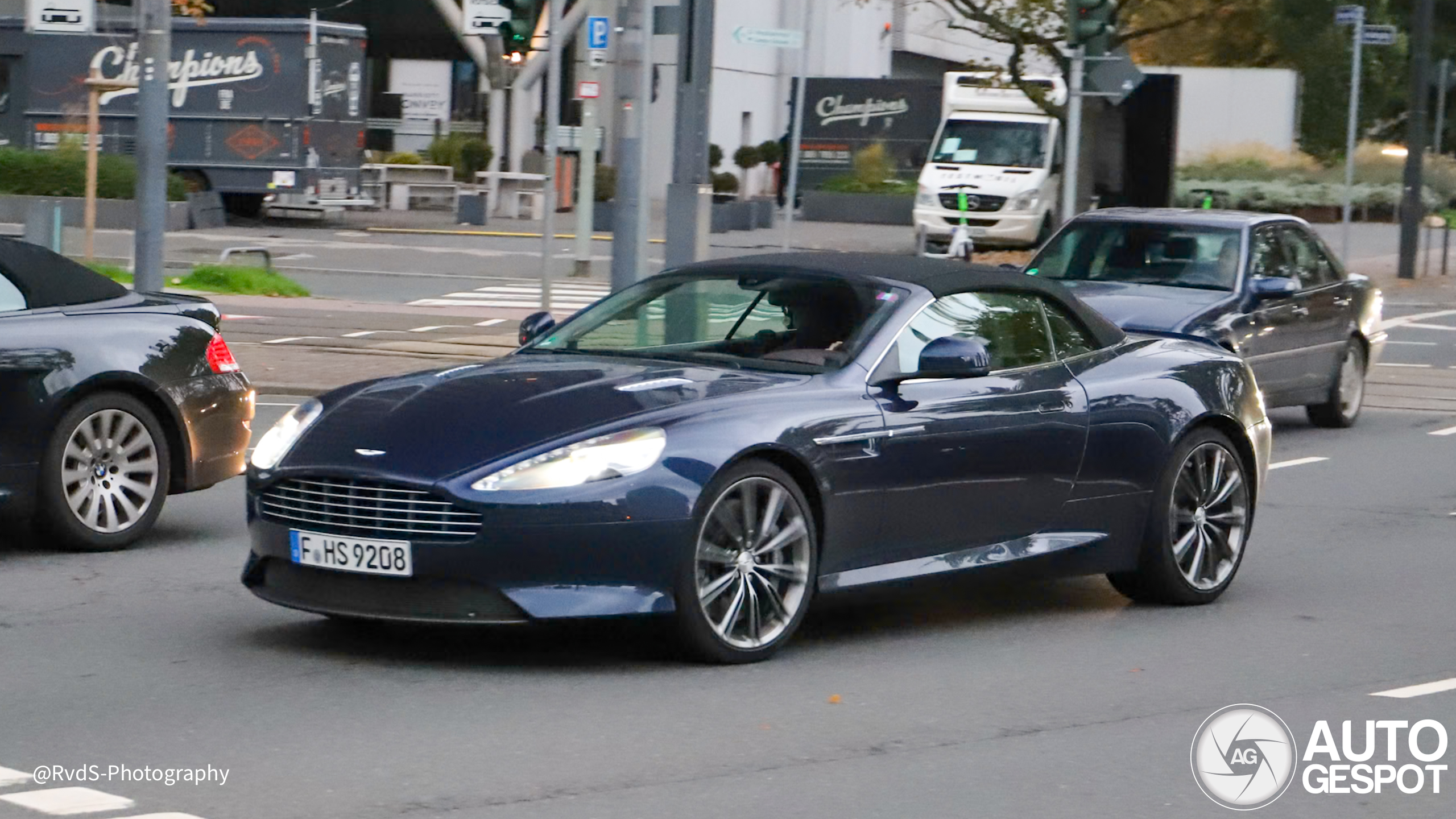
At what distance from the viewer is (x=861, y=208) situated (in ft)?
157

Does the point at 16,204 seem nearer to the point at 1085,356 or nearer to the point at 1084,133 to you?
the point at 1084,133

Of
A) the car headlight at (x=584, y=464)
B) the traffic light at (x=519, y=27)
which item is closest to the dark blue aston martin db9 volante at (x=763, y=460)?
the car headlight at (x=584, y=464)

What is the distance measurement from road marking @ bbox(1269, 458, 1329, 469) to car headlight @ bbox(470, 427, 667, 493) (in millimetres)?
7485

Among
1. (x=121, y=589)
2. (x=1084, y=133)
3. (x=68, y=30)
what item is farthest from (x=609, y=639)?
(x=1084, y=133)

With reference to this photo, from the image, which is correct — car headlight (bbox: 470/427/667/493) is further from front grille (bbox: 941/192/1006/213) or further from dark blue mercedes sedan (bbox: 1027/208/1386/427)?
front grille (bbox: 941/192/1006/213)

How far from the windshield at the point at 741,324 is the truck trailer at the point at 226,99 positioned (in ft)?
97.2

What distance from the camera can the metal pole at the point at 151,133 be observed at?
15.0 metres

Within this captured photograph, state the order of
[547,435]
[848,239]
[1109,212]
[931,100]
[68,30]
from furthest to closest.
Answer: [931,100], [848,239], [68,30], [1109,212], [547,435]

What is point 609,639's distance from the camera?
738 cm

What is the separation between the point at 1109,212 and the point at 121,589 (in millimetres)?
8762

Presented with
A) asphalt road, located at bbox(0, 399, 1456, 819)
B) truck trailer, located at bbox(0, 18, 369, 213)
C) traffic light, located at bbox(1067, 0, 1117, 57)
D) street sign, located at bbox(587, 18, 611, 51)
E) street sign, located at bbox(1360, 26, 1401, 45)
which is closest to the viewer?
asphalt road, located at bbox(0, 399, 1456, 819)

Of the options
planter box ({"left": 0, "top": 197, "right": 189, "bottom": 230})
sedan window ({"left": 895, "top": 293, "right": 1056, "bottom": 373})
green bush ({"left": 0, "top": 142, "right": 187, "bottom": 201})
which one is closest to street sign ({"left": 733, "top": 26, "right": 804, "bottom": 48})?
planter box ({"left": 0, "top": 197, "right": 189, "bottom": 230})

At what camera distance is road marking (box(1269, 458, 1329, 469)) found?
13.5m

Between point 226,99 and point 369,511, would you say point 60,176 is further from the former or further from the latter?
point 369,511
